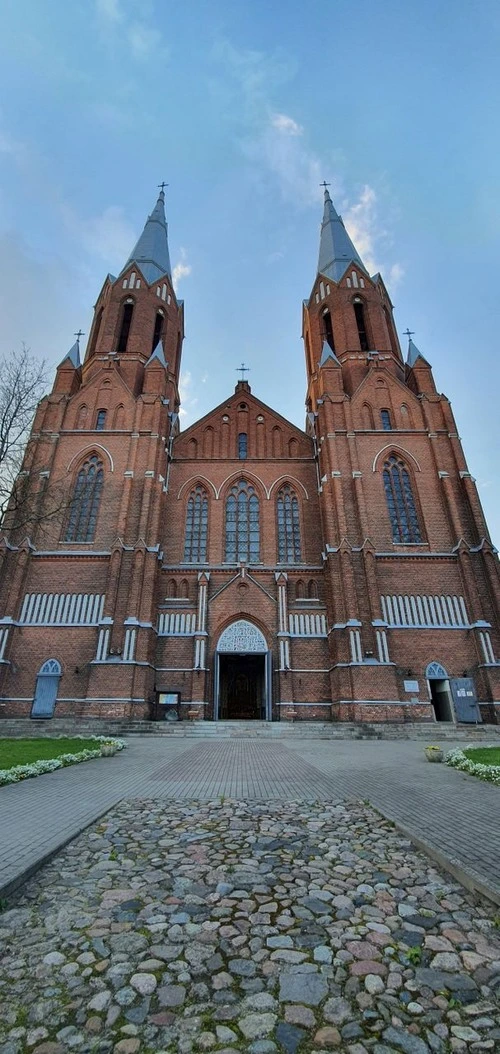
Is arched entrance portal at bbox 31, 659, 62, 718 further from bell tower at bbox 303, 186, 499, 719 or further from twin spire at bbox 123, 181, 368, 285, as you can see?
twin spire at bbox 123, 181, 368, 285

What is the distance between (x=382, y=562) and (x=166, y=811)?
62.4ft

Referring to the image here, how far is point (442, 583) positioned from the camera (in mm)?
22625

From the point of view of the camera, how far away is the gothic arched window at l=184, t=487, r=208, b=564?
25.1 metres

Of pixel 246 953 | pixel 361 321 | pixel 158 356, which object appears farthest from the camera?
pixel 361 321

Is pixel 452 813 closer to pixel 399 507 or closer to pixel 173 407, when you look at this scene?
pixel 399 507

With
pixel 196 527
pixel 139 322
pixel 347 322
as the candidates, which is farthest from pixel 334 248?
pixel 196 527

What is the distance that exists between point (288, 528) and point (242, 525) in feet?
8.41

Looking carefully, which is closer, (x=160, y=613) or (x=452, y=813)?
(x=452, y=813)

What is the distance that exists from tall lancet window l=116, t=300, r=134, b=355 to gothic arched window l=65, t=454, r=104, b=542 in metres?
9.83

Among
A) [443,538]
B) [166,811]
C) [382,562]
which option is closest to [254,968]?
[166,811]

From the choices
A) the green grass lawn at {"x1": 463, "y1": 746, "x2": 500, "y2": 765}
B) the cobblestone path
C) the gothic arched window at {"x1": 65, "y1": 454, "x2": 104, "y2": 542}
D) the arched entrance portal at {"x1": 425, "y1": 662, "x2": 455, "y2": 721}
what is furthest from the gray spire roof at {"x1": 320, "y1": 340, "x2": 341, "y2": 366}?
the cobblestone path

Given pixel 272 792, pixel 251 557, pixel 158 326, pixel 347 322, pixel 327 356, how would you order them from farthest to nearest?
1. pixel 158 326
2. pixel 347 322
3. pixel 327 356
4. pixel 251 557
5. pixel 272 792

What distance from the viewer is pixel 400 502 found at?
25359 mm

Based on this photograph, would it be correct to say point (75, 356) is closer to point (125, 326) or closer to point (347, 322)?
point (125, 326)
